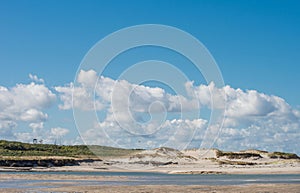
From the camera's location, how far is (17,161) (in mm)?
151250

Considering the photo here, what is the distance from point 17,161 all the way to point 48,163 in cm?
945

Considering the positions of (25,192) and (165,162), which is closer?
(25,192)

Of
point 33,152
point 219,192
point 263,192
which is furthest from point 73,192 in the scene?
point 33,152

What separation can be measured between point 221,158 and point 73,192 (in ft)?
485

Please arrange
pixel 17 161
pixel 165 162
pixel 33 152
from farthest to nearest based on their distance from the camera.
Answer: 1. pixel 33 152
2. pixel 165 162
3. pixel 17 161

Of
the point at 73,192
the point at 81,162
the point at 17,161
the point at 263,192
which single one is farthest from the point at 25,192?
the point at 81,162

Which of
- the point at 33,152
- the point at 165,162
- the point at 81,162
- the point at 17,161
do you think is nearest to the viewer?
the point at 17,161

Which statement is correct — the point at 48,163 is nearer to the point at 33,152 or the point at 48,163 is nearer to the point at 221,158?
the point at 33,152

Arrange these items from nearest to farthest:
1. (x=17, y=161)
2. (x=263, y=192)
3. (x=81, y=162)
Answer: (x=263, y=192), (x=17, y=161), (x=81, y=162)

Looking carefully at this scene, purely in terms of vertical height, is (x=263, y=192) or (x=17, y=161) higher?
(x=17, y=161)

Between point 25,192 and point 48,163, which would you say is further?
point 48,163

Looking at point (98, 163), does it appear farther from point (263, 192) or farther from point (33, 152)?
point (263, 192)

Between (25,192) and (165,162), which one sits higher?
(165,162)

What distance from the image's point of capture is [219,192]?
5525 centimetres
